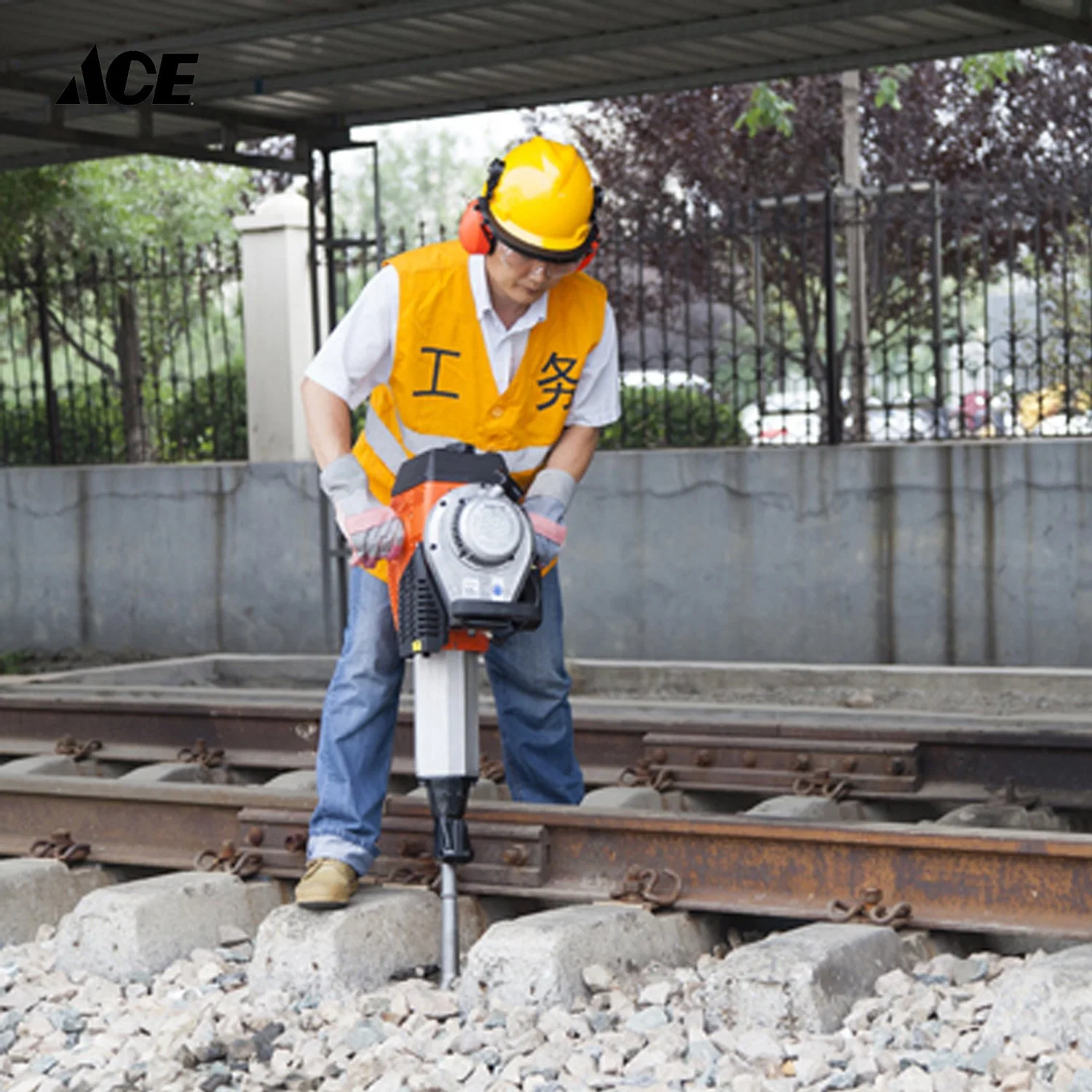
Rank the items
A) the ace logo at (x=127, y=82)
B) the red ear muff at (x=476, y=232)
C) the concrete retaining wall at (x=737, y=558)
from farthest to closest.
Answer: the concrete retaining wall at (x=737, y=558), the ace logo at (x=127, y=82), the red ear muff at (x=476, y=232)

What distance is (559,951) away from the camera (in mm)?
4531

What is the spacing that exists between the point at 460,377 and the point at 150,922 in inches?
65.8

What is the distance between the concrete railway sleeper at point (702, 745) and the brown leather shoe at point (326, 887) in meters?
1.79

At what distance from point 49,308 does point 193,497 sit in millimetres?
2265

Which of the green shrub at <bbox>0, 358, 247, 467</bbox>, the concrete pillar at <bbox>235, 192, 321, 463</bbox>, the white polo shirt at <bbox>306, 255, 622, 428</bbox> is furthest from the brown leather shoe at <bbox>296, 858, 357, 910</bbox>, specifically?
the green shrub at <bbox>0, 358, 247, 467</bbox>

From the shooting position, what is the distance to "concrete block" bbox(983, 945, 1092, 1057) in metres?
3.96

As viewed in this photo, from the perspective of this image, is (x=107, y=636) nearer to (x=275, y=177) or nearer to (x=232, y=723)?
(x=232, y=723)

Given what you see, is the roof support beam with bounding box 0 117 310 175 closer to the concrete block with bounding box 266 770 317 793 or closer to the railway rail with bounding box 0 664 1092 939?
the railway rail with bounding box 0 664 1092 939

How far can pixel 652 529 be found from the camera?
39.4 ft

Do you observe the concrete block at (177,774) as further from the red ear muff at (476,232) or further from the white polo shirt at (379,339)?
the red ear muff at (476,232)

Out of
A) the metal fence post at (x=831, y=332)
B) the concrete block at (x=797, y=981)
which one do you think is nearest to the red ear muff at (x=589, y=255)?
the concrete block at (x=797, y=981)

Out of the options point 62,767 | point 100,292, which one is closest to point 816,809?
point 62,767

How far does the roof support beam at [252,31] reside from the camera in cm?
775

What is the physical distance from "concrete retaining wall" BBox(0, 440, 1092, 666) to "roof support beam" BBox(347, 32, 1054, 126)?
8.58 ft
